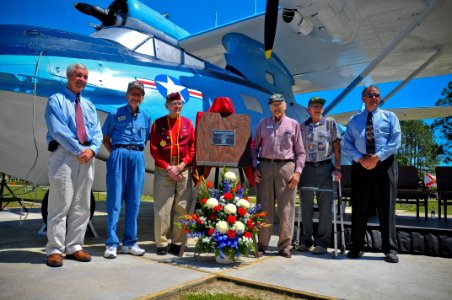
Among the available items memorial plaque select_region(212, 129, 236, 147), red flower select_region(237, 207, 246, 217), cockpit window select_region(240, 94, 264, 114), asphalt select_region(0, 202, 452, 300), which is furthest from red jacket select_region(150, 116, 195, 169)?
cockpit window select_region(240, 94, 264, 114)

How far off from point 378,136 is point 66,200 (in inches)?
136

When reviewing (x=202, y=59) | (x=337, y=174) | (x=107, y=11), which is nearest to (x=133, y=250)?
(x=337, y=174)

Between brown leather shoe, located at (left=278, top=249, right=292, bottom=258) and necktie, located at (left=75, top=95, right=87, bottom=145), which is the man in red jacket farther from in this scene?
brown leather shoe, located at (left=278, top=249, right=292, bottom=258)

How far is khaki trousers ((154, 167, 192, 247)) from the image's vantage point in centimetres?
394

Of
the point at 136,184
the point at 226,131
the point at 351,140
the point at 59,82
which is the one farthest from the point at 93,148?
the point at 351,140

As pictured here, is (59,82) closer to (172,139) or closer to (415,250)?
(172,139)

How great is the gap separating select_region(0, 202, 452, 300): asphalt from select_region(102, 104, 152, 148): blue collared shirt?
1.26 m

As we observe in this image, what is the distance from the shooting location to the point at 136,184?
Answer: 3.89 m

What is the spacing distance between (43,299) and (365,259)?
130 inches

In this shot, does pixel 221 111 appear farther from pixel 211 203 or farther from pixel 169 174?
pixel 211 203

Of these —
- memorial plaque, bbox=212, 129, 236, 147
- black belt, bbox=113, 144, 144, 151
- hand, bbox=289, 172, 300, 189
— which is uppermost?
A: memorial plaque, bbox=212, 129, 236, 147

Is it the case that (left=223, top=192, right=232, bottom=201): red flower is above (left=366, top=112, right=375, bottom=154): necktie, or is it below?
below

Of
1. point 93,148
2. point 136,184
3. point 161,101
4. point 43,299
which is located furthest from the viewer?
point 161,101

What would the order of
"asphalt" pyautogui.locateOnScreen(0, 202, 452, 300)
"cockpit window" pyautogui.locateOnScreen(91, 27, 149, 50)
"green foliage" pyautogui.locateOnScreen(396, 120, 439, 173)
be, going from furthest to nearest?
"green foliage" pyautogui.locateOnScreen(396, 120, 439, 173) < "cockpit window" pyautogui.locateOnScreen(91, 27, 149, 50) < "asphalt" pyautogui.locateOnScreen(0, 202, 452, 300)
